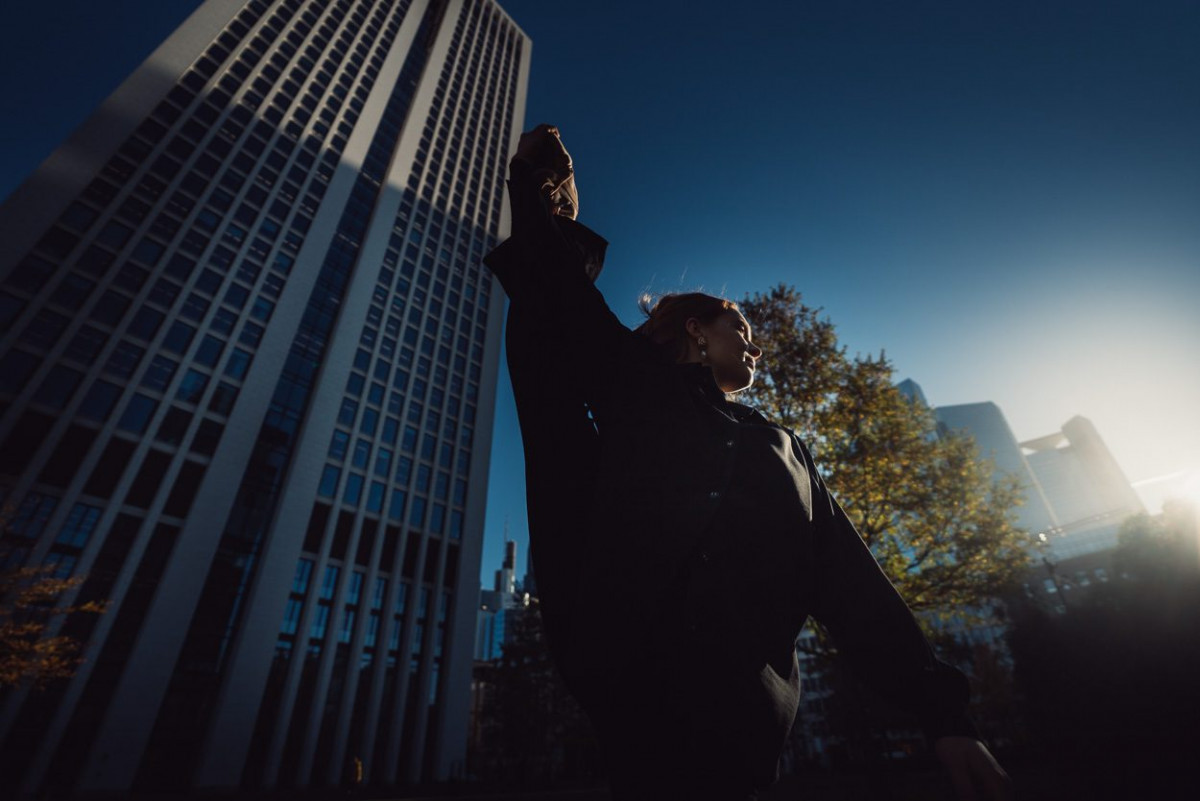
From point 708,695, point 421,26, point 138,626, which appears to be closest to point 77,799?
point 138,626

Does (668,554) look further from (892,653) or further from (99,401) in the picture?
(99,401)

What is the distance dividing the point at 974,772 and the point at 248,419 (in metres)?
40.3

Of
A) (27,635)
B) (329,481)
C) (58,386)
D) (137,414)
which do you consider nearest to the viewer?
(27,635)

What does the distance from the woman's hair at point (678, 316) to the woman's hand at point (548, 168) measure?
55cm

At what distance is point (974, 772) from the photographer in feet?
3.34

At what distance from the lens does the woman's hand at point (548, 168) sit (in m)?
1.58

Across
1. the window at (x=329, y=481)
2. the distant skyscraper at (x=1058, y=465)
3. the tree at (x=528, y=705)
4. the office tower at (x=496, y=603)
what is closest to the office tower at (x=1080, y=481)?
the distant skyscraper at (x=1058, y=465)

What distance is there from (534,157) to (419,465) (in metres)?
44.0

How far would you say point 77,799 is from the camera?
21.4 meters

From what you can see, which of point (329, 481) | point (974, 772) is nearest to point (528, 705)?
point (329, 481)

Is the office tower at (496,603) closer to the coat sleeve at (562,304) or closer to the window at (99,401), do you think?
the window at (99,401)

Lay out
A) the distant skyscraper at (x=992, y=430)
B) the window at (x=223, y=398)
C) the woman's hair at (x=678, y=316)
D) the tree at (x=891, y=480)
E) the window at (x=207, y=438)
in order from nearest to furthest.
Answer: the woman's hair at (x=678, y=316), the tree at (x=891, y=480), the window at (x=207, y=438), the window at (x=223, y=398), the distant skyscraper at (x=992, y=430)

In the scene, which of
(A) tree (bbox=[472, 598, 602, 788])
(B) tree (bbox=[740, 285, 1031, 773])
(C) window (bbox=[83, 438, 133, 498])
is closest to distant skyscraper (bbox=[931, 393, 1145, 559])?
(A) tree (bbox=[472, 598, 602, 788])

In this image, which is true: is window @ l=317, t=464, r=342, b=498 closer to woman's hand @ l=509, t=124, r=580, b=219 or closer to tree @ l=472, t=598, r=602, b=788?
tree @ l=472, t=598, r=602, b=788
